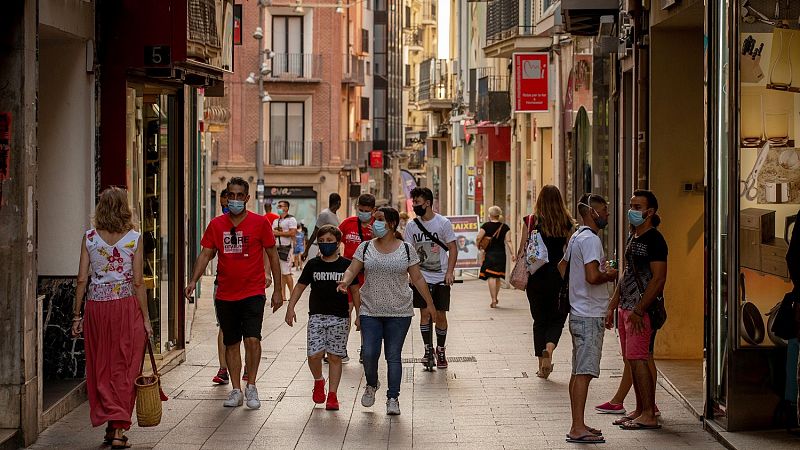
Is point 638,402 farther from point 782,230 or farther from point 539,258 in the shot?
point 539,258

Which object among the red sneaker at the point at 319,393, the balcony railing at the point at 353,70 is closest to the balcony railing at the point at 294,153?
the balcony railing at the point at 353,70

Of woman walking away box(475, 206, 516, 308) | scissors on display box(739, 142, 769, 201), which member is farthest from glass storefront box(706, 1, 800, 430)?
woman walking away box(475, 206, 516, 308)

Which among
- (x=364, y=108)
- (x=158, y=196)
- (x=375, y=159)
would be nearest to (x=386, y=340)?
(x=158, y=196)

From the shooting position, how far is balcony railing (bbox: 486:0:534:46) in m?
35.3

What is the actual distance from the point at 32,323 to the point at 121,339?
667 mm

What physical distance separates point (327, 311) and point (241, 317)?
2.40 ft

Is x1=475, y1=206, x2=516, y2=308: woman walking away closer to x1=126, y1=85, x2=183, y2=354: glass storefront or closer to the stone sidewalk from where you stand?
the stone sidewalk

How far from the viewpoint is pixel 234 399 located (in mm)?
12656

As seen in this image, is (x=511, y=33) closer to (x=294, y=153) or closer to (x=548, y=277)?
(x=548, y=277)

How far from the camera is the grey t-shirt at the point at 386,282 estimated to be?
12.3 metres

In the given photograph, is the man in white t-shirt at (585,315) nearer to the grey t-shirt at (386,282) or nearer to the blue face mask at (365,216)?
the grey t-shirt at (386,282)

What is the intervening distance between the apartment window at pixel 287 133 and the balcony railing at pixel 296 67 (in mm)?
1208

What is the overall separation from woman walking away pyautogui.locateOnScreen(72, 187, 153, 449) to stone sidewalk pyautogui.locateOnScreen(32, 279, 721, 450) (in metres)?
0.39

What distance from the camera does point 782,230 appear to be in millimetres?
10906
